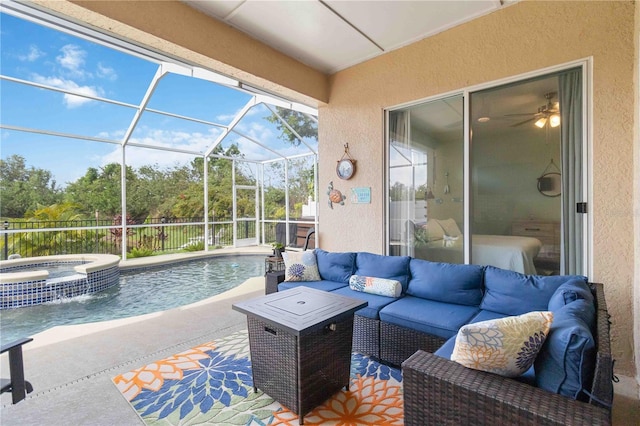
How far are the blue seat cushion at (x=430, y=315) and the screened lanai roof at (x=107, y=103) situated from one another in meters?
3.85

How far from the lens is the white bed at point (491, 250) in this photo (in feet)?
9.73

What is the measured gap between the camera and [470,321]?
2287 millimetres

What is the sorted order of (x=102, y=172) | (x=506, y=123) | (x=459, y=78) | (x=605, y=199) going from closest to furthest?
(x=605, y=199), (x=506, y=123), (x=459, y=78), (x=102, y=172)

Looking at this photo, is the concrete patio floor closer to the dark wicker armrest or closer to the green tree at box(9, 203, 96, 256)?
the dark wicker armrest

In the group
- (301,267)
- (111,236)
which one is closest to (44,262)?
(111,236)

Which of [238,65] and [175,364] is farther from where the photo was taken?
[238,65]

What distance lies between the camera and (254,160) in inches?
392

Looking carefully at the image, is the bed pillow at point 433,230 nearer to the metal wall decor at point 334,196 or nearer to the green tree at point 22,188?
the metal wall decor at point 334,196

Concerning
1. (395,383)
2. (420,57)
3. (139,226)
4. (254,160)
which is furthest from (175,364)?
(254,160)

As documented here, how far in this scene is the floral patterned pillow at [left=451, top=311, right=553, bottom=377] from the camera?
53.0 inches

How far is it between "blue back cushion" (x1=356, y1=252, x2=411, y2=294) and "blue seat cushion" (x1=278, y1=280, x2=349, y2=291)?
30 centimetres

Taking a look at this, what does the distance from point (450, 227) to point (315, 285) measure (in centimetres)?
173

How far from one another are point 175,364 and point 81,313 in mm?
2721

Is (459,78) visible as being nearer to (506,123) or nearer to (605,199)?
(506,123)
